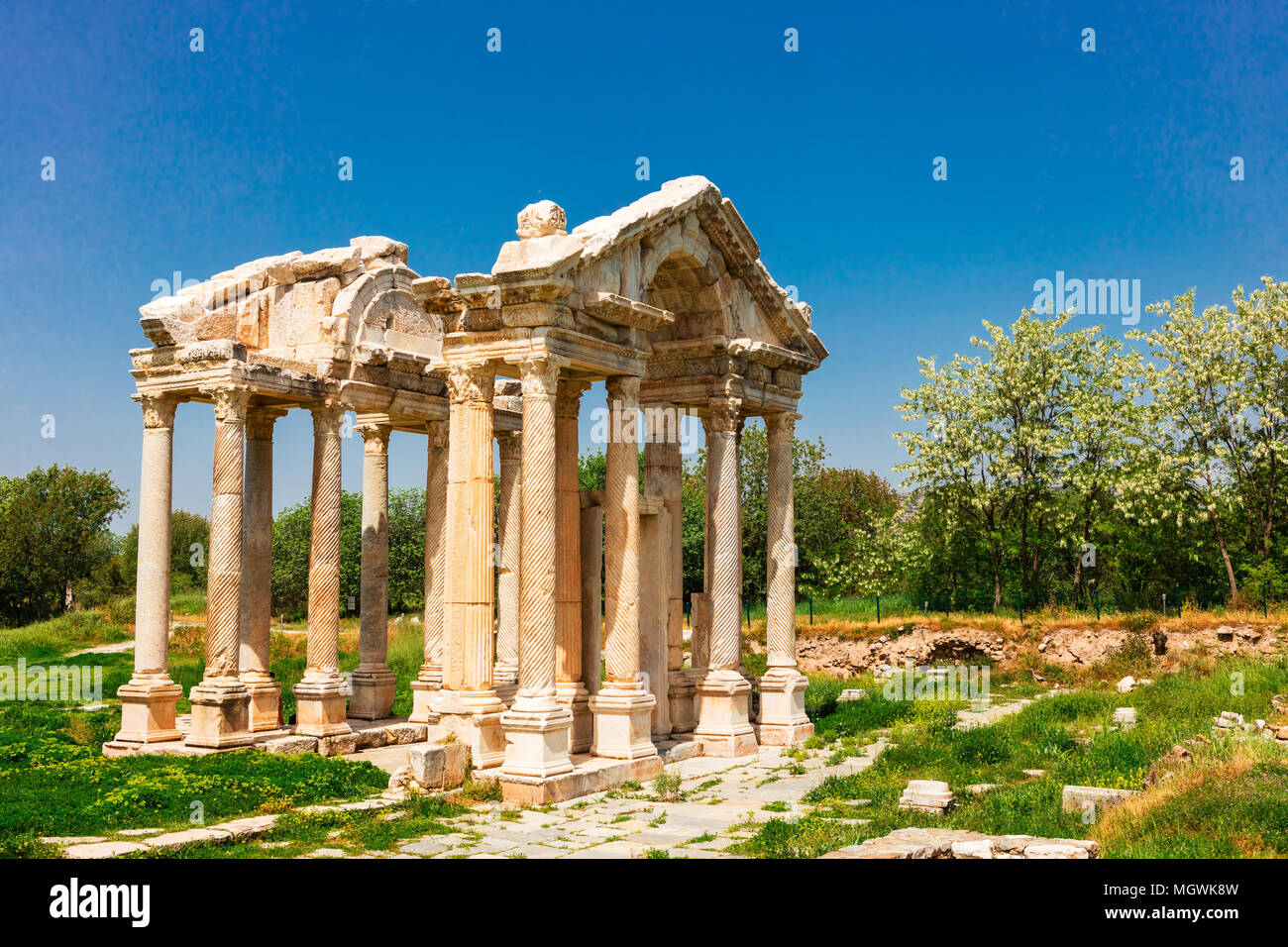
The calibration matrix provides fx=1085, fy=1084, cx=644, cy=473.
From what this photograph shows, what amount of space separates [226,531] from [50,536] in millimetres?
41381

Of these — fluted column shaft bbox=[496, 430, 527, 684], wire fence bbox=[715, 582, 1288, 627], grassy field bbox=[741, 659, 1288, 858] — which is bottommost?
grassy field bbox=[741, 659, 1288, 858]

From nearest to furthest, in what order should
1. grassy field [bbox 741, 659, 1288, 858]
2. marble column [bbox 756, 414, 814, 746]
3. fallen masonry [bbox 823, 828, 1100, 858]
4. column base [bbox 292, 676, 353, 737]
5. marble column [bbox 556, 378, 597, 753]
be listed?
fallen masonry [bbox 823, 828, 1100, 858] → grassy field [bbox 741, 659, 1288, 858] → marble column [bbox 556, 378, 597, 753] → column base [bbox 292, 676, 353, 737] → marble column [bbox 756, 414, 814, 746]

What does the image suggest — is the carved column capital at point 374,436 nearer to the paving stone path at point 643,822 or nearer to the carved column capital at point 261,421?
the carved column capital at point 261,421

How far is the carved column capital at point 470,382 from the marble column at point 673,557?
13.5 ft

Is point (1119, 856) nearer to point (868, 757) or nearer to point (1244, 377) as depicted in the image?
point (868, 757)

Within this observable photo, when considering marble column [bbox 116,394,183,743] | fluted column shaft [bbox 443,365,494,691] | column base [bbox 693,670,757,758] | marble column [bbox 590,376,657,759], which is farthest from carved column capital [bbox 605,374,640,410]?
marble column [bbox 116,394,183,743]

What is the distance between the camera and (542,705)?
1372 centimetres

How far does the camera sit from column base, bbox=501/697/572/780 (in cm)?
1350

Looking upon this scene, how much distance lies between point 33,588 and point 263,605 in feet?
129

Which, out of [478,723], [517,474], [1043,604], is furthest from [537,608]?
[1043,604]

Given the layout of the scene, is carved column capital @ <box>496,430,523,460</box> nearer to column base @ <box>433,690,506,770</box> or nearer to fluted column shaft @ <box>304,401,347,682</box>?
fluted column shaft @ <box>304,401,347,682</box>

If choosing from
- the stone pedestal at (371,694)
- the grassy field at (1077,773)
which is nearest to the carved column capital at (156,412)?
the stone pedestal at (371,694)

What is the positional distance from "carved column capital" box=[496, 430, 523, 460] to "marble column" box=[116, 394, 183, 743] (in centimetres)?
590

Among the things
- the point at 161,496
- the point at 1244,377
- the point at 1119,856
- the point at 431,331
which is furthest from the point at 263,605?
the point at 1244,377
